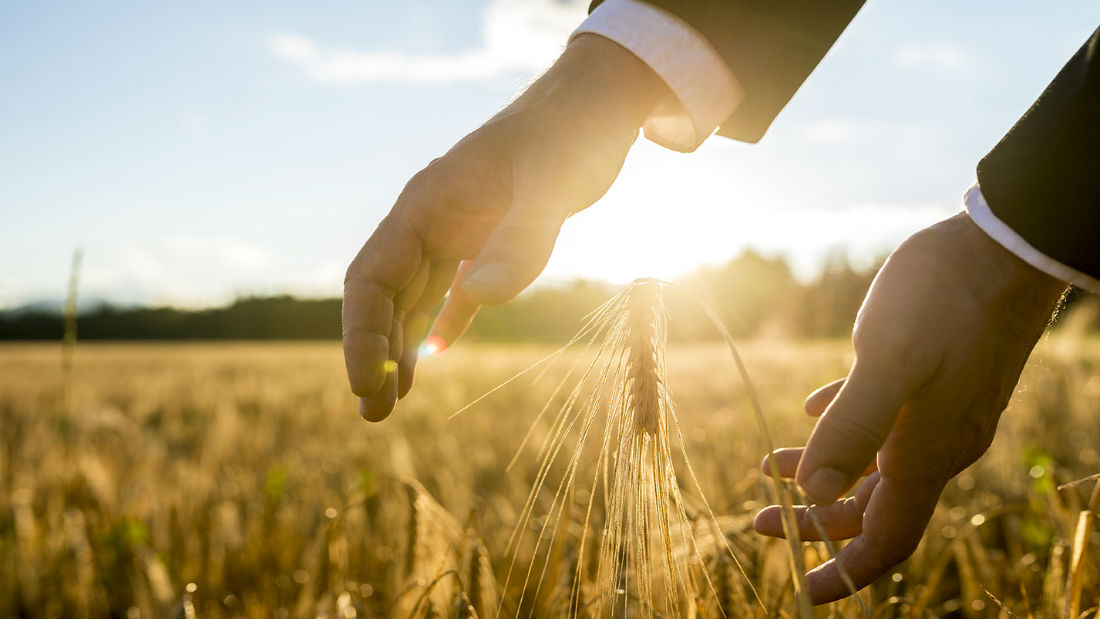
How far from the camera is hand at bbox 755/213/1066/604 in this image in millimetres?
766

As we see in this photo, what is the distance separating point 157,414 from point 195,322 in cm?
3831

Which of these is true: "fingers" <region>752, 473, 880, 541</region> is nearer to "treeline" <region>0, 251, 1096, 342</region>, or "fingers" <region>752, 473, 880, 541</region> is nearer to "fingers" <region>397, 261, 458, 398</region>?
"fingers" <region>397, 261, 458, 398</region>

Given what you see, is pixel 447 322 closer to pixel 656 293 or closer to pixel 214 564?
pixel 656 293

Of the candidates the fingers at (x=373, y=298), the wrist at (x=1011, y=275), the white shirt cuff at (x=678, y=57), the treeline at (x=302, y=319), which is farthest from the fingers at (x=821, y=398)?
the treeline at (x=302, y=319)

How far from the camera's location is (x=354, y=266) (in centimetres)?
106

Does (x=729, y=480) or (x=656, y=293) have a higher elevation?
(x=656, y=293)

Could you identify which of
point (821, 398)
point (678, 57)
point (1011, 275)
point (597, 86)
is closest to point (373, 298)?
point (597, 86)

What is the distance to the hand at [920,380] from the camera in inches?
30.2

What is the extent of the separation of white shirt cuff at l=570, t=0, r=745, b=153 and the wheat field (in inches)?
17.4

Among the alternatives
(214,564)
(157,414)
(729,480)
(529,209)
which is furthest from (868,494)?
(157,414)

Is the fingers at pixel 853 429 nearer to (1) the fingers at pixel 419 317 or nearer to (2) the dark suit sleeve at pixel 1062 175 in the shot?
(2) the dark suit sleeve at pixel 1062 175

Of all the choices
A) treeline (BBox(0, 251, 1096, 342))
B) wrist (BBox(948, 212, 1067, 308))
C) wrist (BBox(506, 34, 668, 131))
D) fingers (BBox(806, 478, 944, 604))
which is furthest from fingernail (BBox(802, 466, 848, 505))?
treeline (BBox(0, 251, 1096, 342))

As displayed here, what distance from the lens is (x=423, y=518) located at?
1.31 metres

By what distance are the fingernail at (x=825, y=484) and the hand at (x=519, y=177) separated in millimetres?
404
